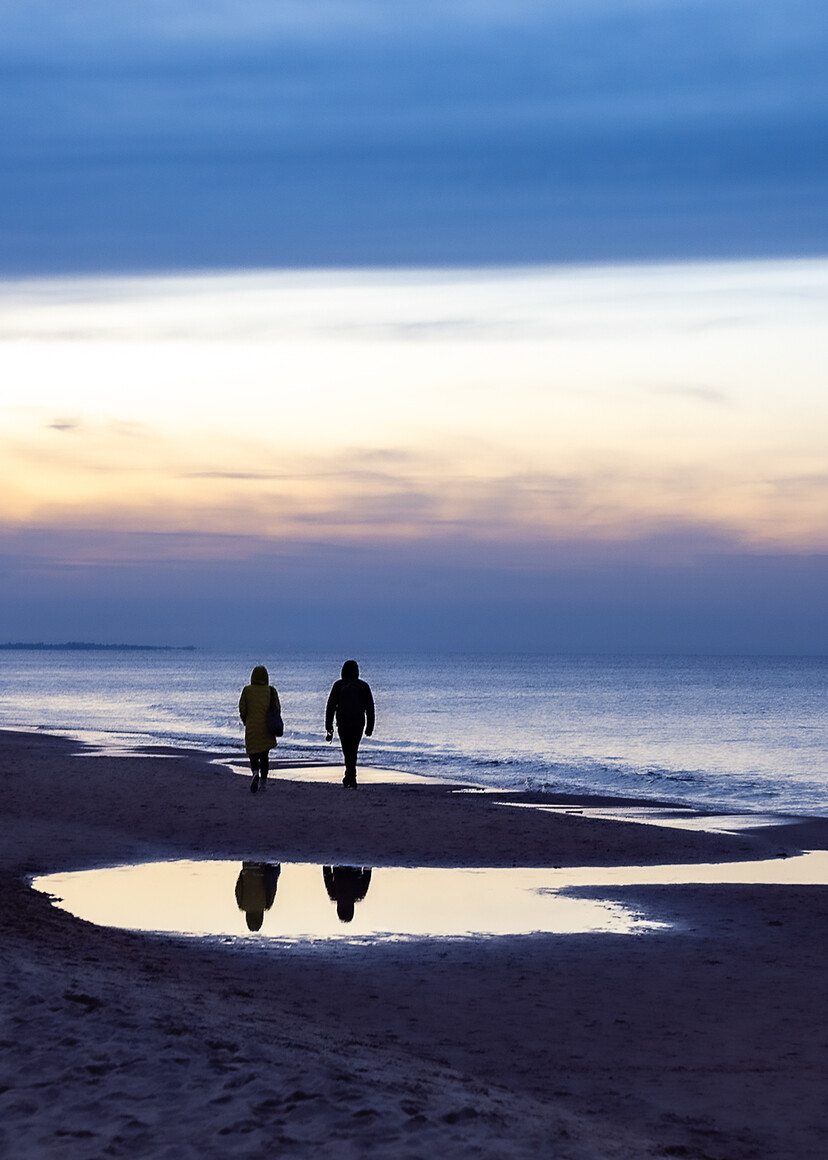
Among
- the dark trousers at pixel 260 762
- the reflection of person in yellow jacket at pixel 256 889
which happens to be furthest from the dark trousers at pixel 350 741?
the reflection of person in yellow jacket at pixel 256 889

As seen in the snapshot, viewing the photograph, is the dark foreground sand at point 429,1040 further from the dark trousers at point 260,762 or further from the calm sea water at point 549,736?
the calm sea water at point 549,736

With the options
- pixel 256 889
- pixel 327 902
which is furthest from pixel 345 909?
pixel 256 889

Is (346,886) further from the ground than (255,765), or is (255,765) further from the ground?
(255,765)

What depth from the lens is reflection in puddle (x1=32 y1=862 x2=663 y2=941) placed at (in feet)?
35.8

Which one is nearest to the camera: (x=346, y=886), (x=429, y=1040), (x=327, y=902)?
(x=429, y=1040)

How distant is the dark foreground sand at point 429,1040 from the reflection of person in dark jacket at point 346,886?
1.70 m

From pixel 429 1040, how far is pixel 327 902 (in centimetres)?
467

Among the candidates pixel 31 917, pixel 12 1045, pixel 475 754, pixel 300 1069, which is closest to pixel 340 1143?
pixel 300 1069

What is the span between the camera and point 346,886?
13070 millimetres

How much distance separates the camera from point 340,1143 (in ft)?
17.3

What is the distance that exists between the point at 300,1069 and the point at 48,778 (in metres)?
18.0

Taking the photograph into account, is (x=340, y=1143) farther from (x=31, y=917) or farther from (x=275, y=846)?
(x=275, y=846)

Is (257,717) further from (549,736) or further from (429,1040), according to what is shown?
(549,736)

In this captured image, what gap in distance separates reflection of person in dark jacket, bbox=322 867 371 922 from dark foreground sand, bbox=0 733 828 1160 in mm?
1705
